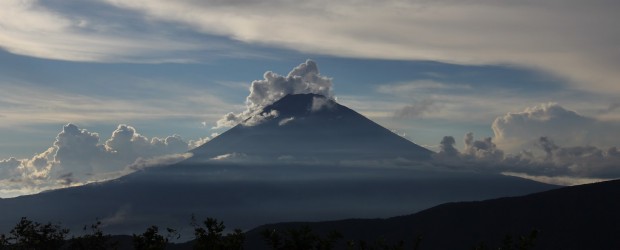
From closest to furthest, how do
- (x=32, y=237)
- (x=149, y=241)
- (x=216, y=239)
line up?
(x=216, y=239) < (x=149, y=241) < (x=32, y=237)

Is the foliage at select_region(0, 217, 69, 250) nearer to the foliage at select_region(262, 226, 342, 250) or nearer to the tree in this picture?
the tree

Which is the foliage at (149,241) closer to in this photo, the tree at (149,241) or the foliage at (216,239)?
the tree at (149,241)

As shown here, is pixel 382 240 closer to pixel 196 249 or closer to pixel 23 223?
pixel 196 249

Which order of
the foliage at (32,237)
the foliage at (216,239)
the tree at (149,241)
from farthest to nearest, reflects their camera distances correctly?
1. the foliage at (32,237)
2. the tree at (149,241)
3. the foliage at (216,239)

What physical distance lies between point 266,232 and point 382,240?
21.1ft

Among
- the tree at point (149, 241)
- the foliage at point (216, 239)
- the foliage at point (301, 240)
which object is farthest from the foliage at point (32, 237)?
the foliage at point (301, 240)

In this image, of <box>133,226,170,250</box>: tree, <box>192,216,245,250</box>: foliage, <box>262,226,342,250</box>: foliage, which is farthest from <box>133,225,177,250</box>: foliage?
<box>262,226,342,250</box>: foliage

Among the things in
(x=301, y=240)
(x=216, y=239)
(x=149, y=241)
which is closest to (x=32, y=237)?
(x=149, y=241)

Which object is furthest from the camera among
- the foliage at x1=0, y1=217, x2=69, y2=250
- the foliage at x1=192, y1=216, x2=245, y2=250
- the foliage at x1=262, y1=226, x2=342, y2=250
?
the foliage at x1=0, y1=217, x2=69, y2=250

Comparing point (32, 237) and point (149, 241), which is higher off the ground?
point (32, 237)

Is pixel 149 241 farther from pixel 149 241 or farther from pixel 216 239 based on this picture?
pixel 216 239

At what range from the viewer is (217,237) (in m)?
45.9

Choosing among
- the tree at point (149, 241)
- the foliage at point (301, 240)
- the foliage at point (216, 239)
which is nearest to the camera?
the foliage at point (301, 240)

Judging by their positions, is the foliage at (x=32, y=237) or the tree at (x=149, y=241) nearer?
the tree at (x=149, y=241)
